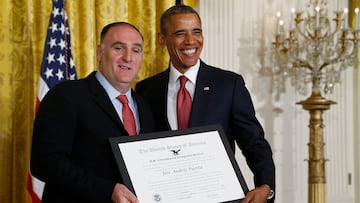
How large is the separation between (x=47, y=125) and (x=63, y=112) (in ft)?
0.26

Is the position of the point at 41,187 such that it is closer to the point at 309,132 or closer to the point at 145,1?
the point at 145,1


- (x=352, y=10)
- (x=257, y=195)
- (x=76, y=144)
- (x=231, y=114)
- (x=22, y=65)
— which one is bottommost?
(x=257, y=195)

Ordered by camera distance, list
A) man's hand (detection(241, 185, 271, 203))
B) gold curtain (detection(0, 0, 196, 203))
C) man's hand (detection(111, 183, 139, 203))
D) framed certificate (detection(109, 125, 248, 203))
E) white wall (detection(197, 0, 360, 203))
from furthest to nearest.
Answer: white wall (detection(197, 0, 360, 203)), gold curtain (detection(0, 0, 196, 203)), man's hand (detection(241, 185, 271, 203)), framed certificate (detection(109, 125, 248, 203)), man's hand (detection(111, 183, 139, 203))

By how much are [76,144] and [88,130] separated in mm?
78

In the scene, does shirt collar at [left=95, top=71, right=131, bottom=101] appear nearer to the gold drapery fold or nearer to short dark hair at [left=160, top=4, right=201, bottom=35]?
short dark hair at [left=160, top=4, right=201, bottom=35]

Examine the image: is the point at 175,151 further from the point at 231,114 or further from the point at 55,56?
the point at 55,56

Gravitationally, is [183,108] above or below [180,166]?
above

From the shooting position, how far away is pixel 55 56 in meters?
3.53

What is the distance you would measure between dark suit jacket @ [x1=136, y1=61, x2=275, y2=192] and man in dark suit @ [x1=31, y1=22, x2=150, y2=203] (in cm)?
46

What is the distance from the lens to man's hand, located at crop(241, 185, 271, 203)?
7.56 feet

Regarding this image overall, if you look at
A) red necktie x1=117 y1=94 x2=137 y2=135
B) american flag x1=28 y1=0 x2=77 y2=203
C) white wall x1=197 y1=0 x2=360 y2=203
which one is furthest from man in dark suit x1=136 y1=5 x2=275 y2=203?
white wall x1=197 y1=0 x2=360 y2=203

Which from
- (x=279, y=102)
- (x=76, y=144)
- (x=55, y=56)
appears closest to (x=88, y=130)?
(x=76, y=144)

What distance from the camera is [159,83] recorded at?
116 inches

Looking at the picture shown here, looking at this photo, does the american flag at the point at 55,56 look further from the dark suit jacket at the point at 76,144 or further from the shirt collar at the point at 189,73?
the dark suit jacket at the point at 76,144
